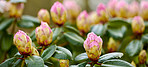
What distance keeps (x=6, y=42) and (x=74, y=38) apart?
0.38 meters

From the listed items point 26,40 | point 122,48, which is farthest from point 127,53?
point 26,40

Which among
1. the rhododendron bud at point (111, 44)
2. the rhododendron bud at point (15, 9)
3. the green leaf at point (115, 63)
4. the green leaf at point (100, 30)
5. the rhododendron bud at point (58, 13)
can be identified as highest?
the rhododendron bud at point (15, 9)

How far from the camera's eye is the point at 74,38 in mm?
793

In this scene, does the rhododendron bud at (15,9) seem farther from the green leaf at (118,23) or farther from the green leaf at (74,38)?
the green leaf at (118,23)

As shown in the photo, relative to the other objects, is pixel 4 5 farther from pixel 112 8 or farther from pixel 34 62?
pixel 112 8

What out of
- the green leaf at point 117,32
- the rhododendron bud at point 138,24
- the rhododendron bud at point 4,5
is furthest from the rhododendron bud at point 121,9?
the rhododendron bud at point 4,5

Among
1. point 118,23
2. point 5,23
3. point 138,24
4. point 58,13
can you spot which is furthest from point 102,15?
point 5,23

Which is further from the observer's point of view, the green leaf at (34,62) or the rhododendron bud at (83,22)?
the rhododendron bud at (83,22)

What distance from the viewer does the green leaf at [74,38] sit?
779 mm

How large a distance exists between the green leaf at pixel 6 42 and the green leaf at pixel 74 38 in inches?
12.3

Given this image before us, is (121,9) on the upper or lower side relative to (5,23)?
upper

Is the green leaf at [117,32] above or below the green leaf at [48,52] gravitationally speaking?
above

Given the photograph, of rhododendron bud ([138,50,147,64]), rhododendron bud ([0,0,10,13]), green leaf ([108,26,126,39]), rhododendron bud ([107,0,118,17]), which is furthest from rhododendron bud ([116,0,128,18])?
rhododendron bud ([0,0,10,13])

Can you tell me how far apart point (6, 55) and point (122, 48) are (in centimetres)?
62
